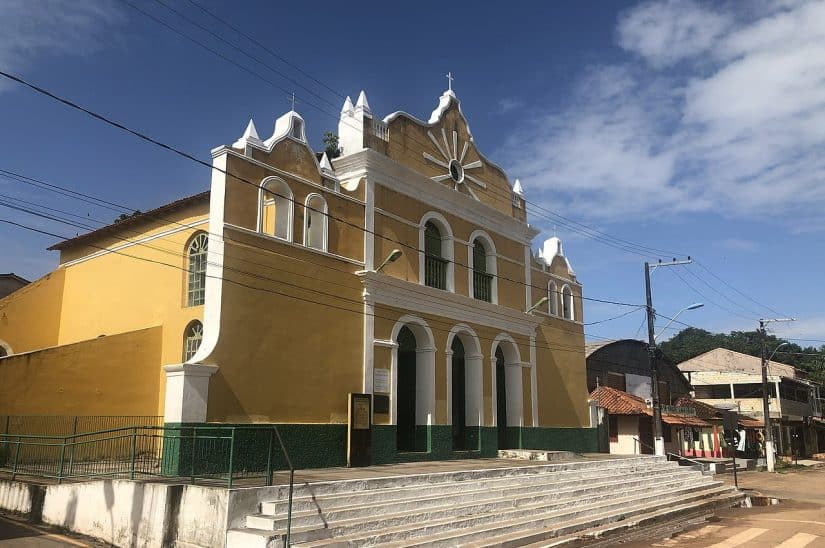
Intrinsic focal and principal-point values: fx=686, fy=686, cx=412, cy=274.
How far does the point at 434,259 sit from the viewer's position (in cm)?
1928

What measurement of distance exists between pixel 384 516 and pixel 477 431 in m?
9.13

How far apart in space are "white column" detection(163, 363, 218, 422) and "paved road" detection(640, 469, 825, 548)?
8591 mm

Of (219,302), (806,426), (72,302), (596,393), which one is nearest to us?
(219,302)

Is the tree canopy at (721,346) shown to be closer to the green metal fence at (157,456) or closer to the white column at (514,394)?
the white column at (514,394)


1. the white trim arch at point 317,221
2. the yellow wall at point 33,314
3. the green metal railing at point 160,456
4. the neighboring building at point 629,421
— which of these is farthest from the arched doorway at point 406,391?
the neighboring building at point 629,421

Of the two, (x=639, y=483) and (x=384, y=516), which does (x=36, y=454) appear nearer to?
(x=384, y=516)

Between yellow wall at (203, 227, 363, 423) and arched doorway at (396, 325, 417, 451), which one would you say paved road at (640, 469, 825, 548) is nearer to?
arched doorway at (396, 325, 417, 451)

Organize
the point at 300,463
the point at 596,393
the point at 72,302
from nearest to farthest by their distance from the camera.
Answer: the point at 300,463 < the point at 72,302 < the point at 596,393

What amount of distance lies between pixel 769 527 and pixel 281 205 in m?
12.5

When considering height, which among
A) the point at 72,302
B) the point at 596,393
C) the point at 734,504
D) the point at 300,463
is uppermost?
the point at 72,302

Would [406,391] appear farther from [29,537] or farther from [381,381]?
[29,537]

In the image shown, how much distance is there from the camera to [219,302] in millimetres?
12883

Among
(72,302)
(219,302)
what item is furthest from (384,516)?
(72,302)

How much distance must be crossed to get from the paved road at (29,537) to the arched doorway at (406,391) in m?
8.49
